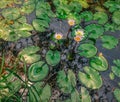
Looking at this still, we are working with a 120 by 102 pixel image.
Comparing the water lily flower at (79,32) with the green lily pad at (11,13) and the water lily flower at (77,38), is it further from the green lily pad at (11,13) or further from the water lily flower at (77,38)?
the green lily pad at (11,13)

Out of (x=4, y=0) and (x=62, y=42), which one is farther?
(x=4, y=0)

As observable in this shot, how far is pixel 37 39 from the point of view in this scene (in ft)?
7.64

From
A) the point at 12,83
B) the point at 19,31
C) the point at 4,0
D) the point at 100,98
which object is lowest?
the point at 100,98

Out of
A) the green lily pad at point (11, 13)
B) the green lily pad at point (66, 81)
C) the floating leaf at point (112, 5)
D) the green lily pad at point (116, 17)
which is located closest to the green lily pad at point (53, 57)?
the green lily pad at point (66, 81)

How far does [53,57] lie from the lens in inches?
84.7

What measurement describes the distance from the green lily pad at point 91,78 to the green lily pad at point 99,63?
0.17 ft

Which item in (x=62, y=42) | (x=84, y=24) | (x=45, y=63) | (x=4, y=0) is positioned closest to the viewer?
(x=45, y=63)

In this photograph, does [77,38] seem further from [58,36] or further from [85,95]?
[85,95]

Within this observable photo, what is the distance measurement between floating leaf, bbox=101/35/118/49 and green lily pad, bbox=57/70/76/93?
0.50 m

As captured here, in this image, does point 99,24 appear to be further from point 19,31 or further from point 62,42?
point 19,31

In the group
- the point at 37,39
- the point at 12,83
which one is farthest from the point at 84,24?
the point at 12,83

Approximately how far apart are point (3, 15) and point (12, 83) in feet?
2.99

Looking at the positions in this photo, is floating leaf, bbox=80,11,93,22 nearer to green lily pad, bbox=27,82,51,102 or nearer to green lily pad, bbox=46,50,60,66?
green lily pad, bbox=46,50,60,66

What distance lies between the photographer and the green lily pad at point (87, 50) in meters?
2.19
